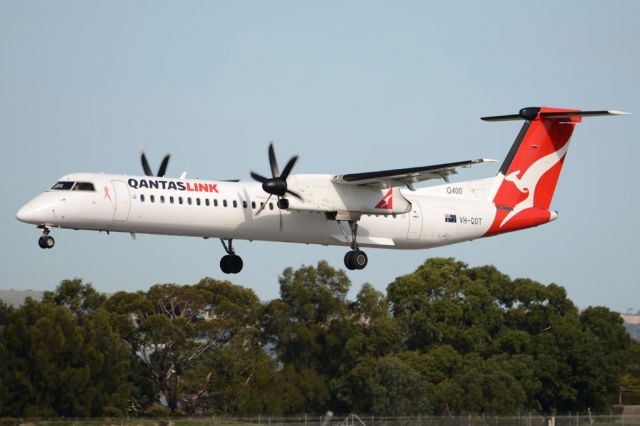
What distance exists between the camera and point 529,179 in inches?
1457

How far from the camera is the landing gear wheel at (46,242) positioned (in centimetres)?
2911

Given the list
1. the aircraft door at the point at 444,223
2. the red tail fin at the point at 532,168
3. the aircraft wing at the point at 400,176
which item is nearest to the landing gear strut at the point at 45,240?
the aircraft wing at the point at 400,176

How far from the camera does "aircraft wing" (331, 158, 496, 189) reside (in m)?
32.0

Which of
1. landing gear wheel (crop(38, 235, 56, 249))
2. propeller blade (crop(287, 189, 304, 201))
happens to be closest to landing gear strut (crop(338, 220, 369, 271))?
propeller blade (crop(287, 189, 304, 201))

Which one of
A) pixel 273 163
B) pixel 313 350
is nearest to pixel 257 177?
pixel 273 163

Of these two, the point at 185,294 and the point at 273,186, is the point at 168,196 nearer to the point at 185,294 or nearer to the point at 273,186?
the point at 273,186

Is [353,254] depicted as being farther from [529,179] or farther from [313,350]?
[313,350]

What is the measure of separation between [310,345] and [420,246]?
20.5 metres

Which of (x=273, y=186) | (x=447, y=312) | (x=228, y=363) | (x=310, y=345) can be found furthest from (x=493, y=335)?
(x=273, y=186)

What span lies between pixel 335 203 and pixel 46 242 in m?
8.35

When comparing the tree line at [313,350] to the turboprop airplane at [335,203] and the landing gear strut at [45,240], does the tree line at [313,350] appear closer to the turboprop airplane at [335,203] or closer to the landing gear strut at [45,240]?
the turboprop airplane at [335,203]

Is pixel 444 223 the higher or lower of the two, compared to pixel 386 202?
lower

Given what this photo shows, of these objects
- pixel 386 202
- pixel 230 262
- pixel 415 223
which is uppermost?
pixel 386 202

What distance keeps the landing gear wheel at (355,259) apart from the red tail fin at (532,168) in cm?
511
